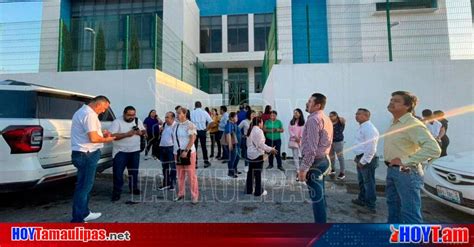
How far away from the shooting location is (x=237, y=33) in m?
23.7

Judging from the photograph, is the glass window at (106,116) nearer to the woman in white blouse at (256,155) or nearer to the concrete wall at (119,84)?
the woman in white blouse at (256,155)

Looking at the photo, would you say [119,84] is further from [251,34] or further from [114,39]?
[251,34]

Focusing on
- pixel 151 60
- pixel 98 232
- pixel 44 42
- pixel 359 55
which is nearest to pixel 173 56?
pixel 151 60

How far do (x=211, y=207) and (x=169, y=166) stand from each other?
4.28ft

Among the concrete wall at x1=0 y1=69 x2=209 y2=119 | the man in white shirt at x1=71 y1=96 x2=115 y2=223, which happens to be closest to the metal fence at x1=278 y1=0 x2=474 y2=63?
the concrete wall at x1=0 y1=69 x2=209 y2=119

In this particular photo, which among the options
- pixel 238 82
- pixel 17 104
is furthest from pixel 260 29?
pixel 17 104

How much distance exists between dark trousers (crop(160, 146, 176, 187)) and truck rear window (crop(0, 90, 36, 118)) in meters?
2.12

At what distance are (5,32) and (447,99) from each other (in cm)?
1393

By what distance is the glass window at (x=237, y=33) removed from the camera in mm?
23625

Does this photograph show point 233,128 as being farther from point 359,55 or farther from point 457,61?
point 457,61

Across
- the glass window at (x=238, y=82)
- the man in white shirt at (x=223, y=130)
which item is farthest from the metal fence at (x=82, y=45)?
the glass window at (x=238, y=82)

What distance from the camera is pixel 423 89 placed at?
7.40 meters

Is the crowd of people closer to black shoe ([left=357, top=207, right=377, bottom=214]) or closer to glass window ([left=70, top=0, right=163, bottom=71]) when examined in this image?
black shoe ([left=357, top=207, right=377, bottom=214])

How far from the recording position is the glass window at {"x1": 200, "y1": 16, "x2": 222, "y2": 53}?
76.3ft
